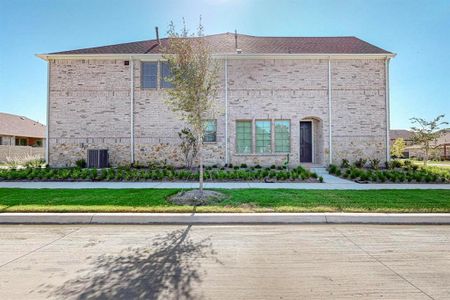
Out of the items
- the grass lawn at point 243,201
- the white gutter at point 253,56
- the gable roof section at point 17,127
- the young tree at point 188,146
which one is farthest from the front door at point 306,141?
the gable roof section at point 17,127

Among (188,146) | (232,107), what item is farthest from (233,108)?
(188,146)

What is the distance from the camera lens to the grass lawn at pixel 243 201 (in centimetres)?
578

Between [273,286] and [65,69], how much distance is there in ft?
52.2

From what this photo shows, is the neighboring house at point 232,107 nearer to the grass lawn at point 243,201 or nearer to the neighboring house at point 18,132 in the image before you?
the grass lawn at point 243,201

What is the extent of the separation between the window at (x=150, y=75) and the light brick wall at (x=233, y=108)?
0.39 meters

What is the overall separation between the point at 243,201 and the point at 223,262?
310 centimetres

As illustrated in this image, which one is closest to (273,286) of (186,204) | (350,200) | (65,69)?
(186,204)

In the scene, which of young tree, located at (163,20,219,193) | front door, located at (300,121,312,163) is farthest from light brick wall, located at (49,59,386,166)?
young tree, located at (163,20,219,193)

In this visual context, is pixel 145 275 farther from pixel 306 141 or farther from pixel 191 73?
pixel 306 141

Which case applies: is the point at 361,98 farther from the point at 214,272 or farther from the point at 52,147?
the point at 52,147

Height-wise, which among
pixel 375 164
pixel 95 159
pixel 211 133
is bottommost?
pixel 375 164

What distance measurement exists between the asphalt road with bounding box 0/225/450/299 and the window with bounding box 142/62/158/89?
10.3 meters

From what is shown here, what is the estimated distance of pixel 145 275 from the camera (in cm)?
303

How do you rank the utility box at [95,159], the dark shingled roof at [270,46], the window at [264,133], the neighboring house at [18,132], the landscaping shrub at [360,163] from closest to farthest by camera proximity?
the utility box at [95,159] → the landscaping shrub at [360,163] → the window at [264,133] → the dark shingled roof at [270,46] → the neighboring house at [18,132]
